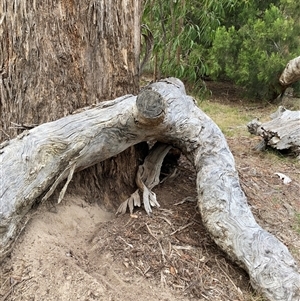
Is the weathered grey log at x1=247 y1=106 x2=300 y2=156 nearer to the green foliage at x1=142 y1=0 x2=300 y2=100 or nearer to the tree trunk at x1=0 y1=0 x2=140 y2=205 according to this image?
the green foliage at x1=142 y1=0 x2=300 y2=100

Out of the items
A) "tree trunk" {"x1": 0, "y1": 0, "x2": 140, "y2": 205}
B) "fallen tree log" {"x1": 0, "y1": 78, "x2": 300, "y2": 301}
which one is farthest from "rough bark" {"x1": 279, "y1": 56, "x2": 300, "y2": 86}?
"tree trunk" {"x1": 0, "y1": 0, "x2": 140, "y2": 205}

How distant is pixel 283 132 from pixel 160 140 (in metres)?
2.51

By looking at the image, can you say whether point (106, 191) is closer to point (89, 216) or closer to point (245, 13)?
point (89, 216)

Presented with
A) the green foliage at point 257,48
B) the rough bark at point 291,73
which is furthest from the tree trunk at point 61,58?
the green foliage at point 257,48

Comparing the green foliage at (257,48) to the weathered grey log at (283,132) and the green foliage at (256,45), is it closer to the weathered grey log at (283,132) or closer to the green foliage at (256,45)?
the green foliage at (256,45)

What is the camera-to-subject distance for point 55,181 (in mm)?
2426

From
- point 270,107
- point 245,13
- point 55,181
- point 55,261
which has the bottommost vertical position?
point 270,107

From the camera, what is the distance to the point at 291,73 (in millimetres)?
7520

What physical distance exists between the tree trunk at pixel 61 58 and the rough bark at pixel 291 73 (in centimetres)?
517

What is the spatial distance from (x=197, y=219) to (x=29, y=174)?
1113mm

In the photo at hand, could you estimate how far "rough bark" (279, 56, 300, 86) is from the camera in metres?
7.37

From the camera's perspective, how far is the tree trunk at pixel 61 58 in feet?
8.16

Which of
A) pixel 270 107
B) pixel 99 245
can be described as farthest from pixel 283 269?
pixel 270 107

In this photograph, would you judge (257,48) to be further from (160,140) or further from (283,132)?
(160,140)
